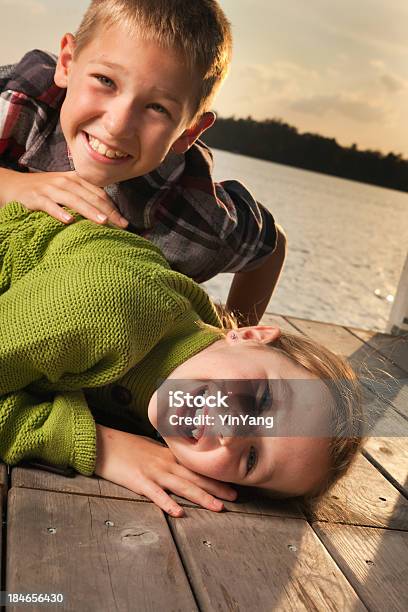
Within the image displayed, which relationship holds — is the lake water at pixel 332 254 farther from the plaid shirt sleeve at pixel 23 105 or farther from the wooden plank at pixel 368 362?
the plaid shirt sleeve at pixel 23 105

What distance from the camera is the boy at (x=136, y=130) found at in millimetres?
1586

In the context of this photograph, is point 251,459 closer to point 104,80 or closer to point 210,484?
point 210,484

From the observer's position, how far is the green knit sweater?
1249 millimetres

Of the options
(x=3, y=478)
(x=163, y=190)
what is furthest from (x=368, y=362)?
(x=3, y=478)

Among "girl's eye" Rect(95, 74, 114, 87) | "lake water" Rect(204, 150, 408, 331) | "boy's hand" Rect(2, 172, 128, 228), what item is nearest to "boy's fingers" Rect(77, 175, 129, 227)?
"boy's hand" Rect(2, 172, 128, 228)

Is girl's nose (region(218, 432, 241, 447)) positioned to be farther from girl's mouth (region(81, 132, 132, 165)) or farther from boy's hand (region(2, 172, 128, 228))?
girl's mouth (region(81, 132, 132, 165))

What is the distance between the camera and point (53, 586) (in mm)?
920

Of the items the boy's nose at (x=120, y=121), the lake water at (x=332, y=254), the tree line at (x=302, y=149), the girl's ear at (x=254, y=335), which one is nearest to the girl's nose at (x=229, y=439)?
the girl's ear at (x=254, y=335)

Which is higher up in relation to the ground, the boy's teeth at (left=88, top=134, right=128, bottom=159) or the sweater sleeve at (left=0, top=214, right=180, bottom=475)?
the boy's teeth at (left=88, top=134, right=128, bottom=159)

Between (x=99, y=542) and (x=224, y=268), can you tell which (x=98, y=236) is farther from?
(x=224, y=268)

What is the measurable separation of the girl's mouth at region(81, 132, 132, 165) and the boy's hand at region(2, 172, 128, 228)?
0.06 meters

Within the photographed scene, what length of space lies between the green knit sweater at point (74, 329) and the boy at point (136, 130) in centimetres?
12

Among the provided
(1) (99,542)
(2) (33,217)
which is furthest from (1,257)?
(1) (99,542)

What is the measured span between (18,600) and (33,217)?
788mm
